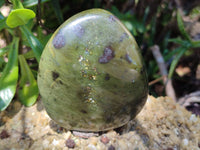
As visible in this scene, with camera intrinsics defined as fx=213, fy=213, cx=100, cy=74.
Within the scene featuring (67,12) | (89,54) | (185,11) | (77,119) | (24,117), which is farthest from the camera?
(185,11)

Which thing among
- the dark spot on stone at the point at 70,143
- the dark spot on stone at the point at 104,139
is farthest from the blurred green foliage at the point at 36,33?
the dark spot on stone at the point at 104,139

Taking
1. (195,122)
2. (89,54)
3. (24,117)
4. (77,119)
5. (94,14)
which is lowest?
(195,122)

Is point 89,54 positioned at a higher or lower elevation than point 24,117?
higher

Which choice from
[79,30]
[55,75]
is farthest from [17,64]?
[79,30]

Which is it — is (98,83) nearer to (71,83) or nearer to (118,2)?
(71,83)

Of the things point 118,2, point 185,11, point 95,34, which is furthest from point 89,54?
point 185,11

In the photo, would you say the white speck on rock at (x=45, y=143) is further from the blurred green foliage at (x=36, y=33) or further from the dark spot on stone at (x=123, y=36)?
the dark spot on stone at (x=123, y=36)

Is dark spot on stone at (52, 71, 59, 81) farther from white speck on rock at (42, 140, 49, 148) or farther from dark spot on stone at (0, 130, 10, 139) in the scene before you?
dark spot on stone at (0, 130, 10, 139)
